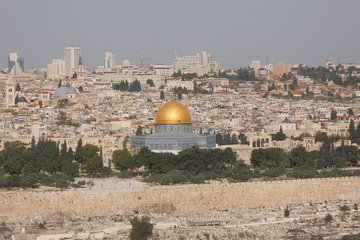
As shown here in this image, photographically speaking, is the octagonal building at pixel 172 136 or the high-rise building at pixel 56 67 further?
the high-rise building at pixel 56 67

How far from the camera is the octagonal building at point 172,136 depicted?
170 feet

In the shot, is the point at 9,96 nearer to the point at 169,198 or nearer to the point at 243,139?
the point at 243,139

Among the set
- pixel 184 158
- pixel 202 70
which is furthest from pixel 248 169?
pixel 202 70

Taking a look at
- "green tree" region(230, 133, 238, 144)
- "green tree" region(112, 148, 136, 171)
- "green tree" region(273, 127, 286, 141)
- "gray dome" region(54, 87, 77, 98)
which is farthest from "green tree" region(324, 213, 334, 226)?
"gray dome" region(54, 87, 77, 98)

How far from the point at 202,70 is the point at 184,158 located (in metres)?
86.7

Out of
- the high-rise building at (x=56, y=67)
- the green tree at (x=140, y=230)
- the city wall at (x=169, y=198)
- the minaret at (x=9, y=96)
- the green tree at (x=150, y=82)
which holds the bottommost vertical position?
the green tree at (x=140, y=230)

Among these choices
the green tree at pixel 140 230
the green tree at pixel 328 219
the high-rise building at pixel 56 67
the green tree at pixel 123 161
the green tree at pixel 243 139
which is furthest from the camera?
the high-rise building at pixel 56 67

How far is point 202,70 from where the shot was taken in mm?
133000

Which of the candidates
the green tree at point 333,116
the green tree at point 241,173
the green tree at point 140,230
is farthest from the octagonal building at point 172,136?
the green tree at point 333,116

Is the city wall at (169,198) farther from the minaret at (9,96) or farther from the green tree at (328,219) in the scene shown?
the minaret at (9,96)

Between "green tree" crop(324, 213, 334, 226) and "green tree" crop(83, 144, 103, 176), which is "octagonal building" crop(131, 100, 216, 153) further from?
"green tree" crop(324, 213, 334, 226)

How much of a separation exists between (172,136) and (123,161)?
4802 millimetres

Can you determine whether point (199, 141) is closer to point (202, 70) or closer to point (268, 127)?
point (268, 127)

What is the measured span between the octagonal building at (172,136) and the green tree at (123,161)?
108 inches
